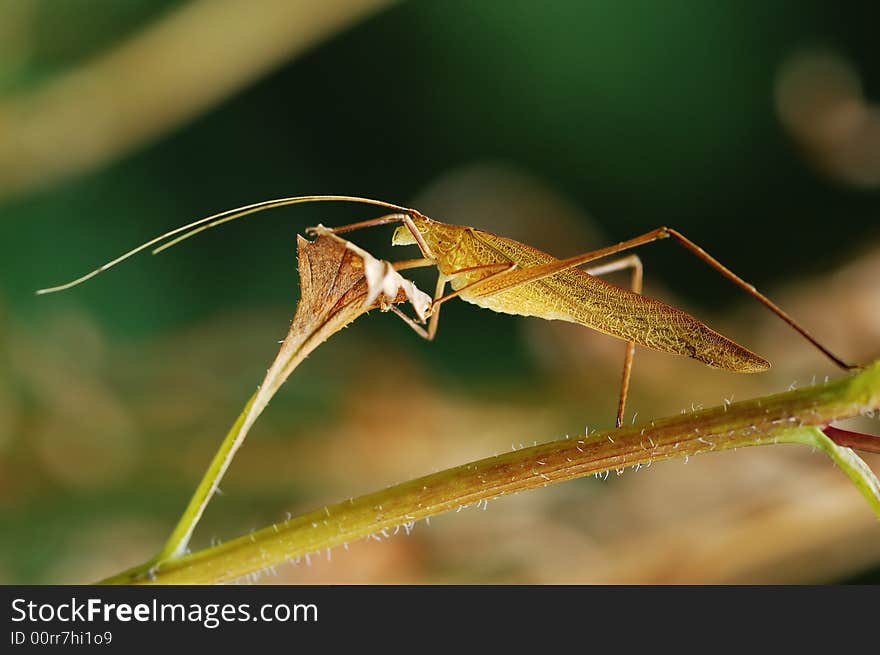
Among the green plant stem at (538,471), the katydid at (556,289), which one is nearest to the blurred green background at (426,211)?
the katydid at (556,289)

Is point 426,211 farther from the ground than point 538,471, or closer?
farther from the ground

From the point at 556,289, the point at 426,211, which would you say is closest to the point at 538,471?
the point at 556,289

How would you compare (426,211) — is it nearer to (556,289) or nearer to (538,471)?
(556,289)

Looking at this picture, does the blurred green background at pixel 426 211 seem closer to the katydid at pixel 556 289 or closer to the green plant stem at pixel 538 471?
the katydid at pixel 556 289

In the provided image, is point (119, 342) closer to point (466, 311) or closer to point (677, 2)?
point (466, 311)

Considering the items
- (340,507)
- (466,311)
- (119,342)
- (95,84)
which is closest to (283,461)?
(119,342)
